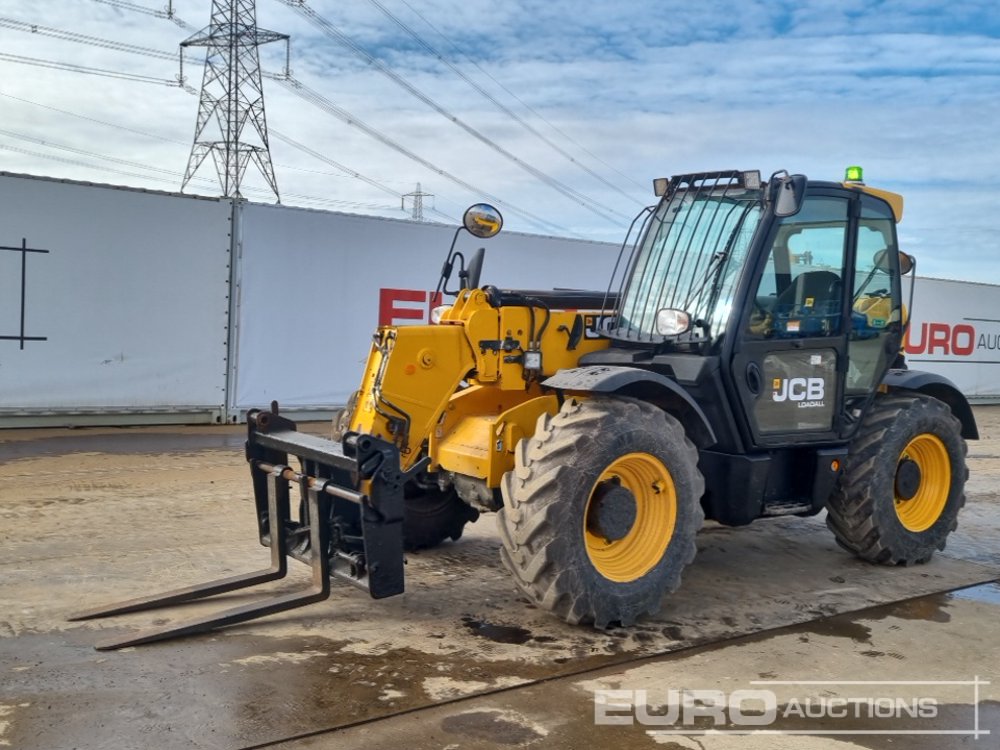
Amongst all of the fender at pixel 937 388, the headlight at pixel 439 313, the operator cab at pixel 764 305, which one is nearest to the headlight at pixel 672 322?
the operator cab at pixel 764 305

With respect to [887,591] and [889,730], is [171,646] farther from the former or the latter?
[887,591]

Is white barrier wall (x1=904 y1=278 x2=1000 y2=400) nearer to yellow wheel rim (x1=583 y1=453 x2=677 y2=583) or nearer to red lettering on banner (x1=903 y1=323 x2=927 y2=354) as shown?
red lettering on banner (x1=903 y1=323 x2=927 y2=354)

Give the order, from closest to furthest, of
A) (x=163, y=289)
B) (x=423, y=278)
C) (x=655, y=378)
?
(x=655, y=378), (x=163, y=289), (x=423, y=278)

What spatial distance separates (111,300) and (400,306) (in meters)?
3.66

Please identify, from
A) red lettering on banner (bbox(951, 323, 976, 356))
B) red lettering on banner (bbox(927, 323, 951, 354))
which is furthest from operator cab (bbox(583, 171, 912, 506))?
red lettering on banner (bbox(951, 323, 976, 356))

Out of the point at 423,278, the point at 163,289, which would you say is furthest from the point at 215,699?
the point at 423,278

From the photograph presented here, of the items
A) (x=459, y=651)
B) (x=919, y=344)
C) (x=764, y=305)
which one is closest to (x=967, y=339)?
(x=919, y=344)

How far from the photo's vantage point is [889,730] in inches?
151

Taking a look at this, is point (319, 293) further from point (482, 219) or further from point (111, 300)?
point (482, 219)

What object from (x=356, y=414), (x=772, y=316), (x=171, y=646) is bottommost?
(x=171, y=646)

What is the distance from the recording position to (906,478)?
6312 mm

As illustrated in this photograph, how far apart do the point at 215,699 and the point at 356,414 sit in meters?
2.03

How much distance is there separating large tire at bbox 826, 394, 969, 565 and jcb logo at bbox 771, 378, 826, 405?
513mm

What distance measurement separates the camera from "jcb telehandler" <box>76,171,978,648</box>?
465 centimetres
